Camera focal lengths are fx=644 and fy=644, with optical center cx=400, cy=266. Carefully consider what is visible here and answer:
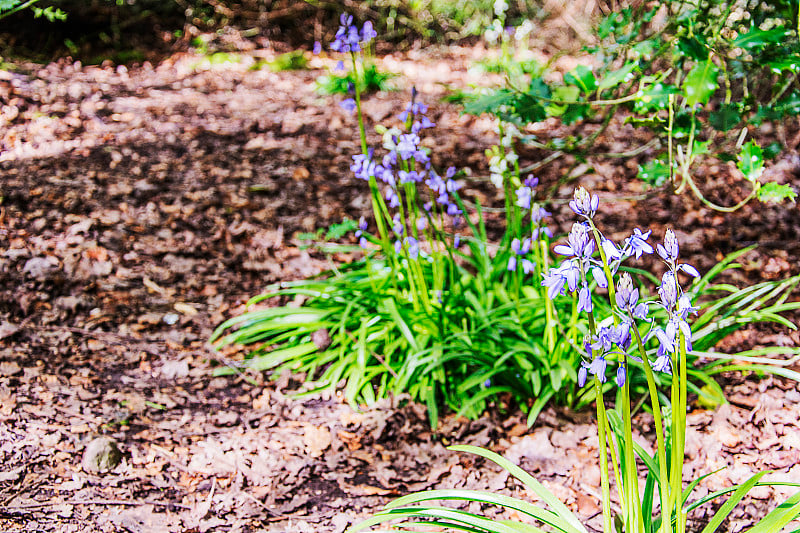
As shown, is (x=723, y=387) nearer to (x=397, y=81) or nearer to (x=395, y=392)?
(x=395, y=392)

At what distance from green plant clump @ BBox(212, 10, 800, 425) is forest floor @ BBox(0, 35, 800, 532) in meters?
0.13

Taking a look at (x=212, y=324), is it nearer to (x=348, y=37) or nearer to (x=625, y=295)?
(x=348, y=37)

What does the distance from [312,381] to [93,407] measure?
0.87 meters

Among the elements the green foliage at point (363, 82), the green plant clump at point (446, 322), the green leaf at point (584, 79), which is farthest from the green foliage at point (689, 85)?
the green foliage at point (363, 82)

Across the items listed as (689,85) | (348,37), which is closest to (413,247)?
(348,37)

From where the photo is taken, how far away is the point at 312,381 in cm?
281

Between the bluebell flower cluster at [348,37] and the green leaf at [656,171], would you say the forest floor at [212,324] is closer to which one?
the green leaf at [656,171]

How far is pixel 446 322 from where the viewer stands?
271 cm

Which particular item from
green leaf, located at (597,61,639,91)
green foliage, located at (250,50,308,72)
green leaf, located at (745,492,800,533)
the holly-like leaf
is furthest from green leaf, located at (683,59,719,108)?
green foliage, located at (250,50,308,72)

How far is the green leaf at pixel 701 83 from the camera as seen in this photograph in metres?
2.01

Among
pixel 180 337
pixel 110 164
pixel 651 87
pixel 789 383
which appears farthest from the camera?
pixel 110 164

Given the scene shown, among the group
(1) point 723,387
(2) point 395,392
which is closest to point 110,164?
(2) point 395,392

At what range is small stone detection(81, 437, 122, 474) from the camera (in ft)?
7.13

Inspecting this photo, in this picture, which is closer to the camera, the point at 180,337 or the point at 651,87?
the point at 651,87
